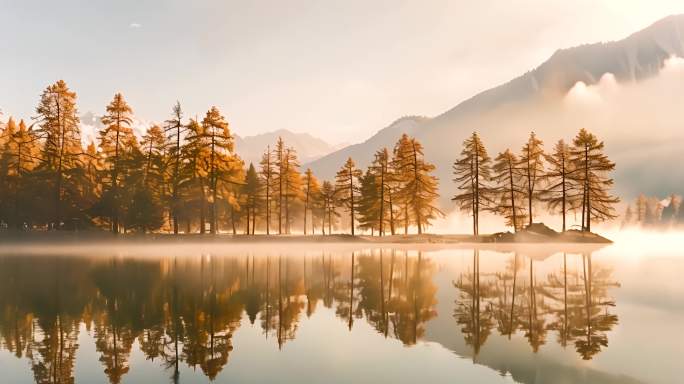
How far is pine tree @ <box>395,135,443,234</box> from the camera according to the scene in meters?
59.2

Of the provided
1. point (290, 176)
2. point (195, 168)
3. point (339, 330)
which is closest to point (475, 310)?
point (339, 330)

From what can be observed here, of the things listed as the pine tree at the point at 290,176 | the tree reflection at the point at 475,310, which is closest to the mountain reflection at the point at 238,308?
the tree reflection at the point at 475,310

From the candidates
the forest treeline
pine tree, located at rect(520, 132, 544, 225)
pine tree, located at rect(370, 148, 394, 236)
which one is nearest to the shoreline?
the forest treeline

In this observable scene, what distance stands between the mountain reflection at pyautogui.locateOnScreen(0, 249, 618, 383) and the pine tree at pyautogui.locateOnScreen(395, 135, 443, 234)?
36.0m

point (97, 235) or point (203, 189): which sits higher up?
point (203, 189)

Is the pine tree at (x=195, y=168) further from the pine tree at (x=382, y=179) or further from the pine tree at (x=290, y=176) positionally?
the pine tree at (x=382, y=179)

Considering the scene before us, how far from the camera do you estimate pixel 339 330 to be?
11.3 m

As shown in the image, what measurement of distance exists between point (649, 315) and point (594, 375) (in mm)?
6365

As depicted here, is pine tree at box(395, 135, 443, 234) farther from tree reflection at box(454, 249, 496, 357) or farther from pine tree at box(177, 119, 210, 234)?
tree reflection at box(454, 249, 496, 357)

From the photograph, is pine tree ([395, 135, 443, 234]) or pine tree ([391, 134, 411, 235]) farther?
pine tree ([391, 134, 411, 235])

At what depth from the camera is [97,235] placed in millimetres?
47562

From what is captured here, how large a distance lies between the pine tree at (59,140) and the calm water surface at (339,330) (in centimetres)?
3257

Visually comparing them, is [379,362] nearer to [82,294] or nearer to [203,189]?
[82,294]

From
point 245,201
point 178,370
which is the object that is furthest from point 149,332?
point 245,201
